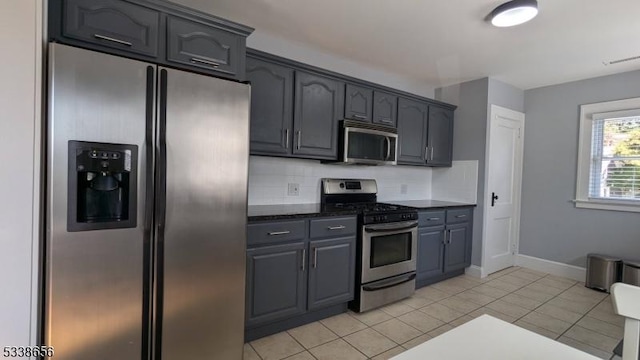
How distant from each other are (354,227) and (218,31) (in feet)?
6.08

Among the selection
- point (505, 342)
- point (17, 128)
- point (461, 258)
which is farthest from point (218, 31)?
point (461, 258)

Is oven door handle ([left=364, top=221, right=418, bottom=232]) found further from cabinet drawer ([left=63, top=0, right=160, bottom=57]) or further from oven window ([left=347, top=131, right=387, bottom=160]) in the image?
cabinet drawer ([left=63, top=0, right=160, bottom=57])

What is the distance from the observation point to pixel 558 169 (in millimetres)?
3945

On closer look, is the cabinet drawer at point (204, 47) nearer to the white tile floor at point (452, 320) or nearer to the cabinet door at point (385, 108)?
the cabinet door at point (385, 108)

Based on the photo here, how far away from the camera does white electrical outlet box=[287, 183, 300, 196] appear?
9.87ft

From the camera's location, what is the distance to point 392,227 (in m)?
2.87

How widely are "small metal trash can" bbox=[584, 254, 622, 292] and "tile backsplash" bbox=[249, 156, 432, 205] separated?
2156 mm

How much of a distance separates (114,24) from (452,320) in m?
3.24

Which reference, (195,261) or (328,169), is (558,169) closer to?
(328,169)

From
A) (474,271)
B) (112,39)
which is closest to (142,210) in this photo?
(112,39)

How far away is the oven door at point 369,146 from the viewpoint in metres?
3.01

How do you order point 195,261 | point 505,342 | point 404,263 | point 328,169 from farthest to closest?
point 328,169, point 404,263, point 195,261, point 505,342

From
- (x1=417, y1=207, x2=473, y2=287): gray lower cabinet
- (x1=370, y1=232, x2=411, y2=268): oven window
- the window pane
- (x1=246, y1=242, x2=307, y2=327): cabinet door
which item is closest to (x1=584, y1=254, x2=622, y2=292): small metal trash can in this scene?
the window pane

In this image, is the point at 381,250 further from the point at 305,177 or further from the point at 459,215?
the point at 459,215
